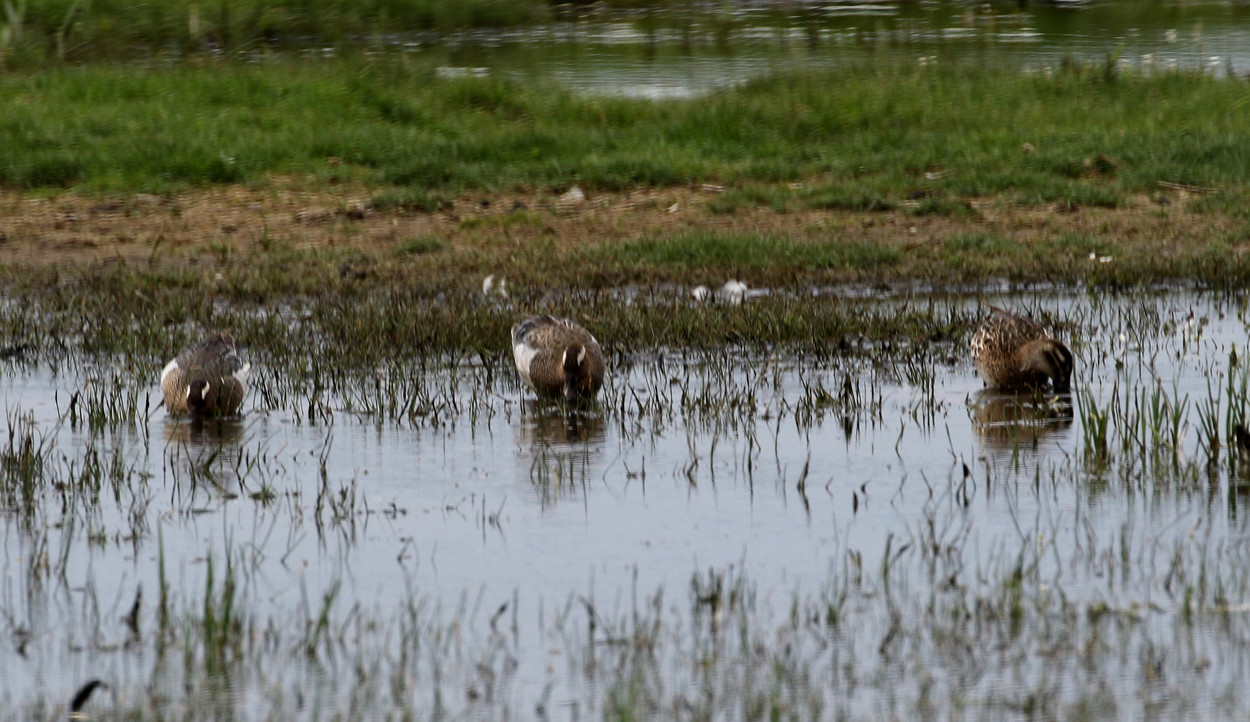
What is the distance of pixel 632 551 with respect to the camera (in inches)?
231

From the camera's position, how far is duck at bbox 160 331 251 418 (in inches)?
321

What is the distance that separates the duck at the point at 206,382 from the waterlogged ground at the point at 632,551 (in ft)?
0.42

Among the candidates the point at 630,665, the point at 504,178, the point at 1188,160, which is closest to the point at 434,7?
the point at 504,178

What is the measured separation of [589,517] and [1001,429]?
2.43m

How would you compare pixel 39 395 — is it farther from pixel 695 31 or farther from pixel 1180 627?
pixel 695 31

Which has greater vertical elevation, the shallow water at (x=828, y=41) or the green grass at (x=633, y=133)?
the shallow water at (x=828, y=41)

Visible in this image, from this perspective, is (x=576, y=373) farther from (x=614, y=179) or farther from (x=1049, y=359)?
(x=614, y=179)

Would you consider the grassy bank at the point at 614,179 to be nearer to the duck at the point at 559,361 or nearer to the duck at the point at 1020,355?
the duck at the point at 559,361

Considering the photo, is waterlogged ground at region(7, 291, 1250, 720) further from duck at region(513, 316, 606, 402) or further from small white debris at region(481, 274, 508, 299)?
small white debris at region(481, 274, 508, 299)

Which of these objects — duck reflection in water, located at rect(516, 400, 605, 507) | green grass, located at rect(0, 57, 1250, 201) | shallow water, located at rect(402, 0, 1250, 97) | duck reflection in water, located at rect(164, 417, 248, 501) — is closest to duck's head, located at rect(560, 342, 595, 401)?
duck reflection in water, located at rect(516, 400, 605, 507)

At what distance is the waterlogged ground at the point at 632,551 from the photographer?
4.54 metres

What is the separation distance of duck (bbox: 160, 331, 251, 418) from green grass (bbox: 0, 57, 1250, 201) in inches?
275

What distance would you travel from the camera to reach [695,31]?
2828 cm

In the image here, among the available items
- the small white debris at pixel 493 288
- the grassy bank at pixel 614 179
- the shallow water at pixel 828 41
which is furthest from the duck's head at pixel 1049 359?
the shallow water at pixel 828 41
